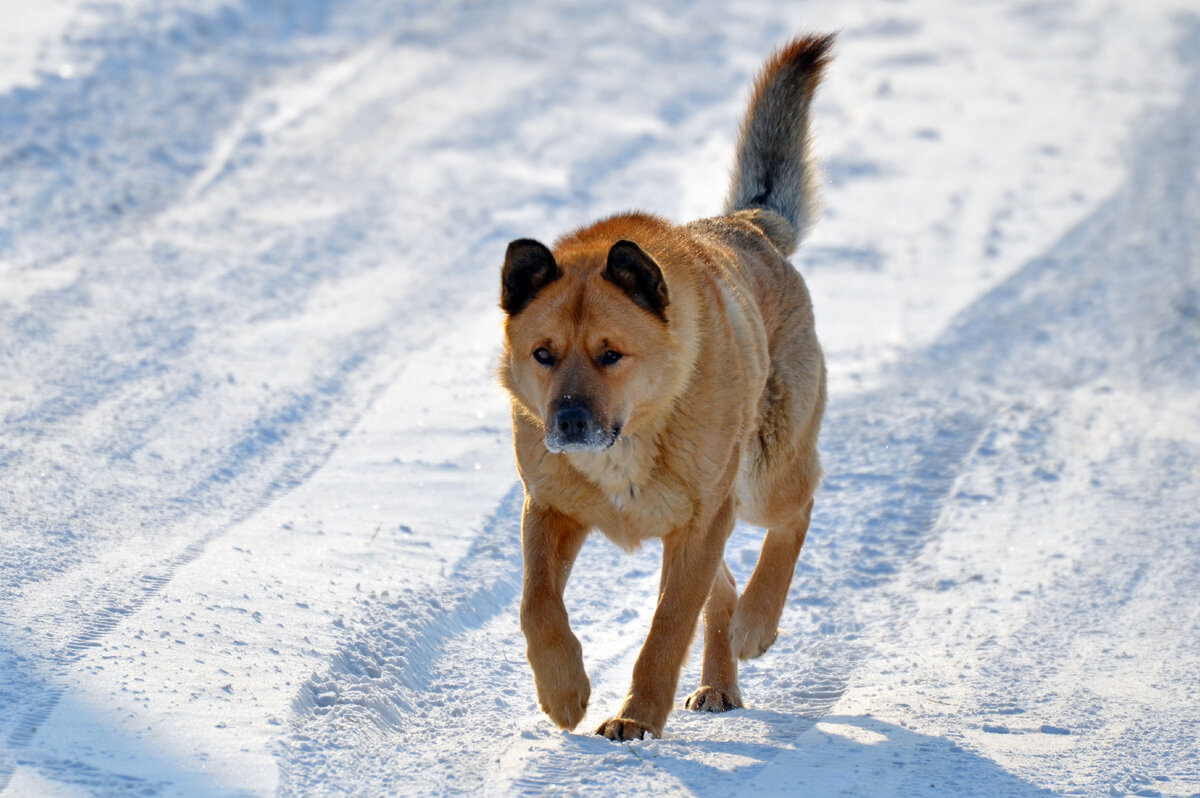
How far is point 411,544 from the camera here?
17.8 ft

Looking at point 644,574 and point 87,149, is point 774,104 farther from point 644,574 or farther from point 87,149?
point 87,149

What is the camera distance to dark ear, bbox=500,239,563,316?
434cm

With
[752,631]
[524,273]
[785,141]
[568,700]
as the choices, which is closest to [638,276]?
[524,273]

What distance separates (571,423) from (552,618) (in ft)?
2.30

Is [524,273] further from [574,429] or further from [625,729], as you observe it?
[625,729]

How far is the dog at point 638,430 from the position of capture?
13.7 ft

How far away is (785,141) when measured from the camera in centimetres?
621

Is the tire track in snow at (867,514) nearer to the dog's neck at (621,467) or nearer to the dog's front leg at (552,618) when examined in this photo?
the dog's front leg at (552,618)

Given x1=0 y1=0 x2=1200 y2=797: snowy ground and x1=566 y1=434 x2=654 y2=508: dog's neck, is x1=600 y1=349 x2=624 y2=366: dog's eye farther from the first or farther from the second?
x1=0 y1=0 x2=1200 y2=797: snowy ground

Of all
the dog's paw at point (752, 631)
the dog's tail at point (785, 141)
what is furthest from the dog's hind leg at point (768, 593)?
the dog's tail at point (785, 141)

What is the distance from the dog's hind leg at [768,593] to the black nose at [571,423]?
141cm

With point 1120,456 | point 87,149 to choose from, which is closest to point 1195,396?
point 1120,456

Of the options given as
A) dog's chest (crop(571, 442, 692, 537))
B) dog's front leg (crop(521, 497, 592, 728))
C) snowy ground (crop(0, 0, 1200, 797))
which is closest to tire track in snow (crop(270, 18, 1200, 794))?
snowy ground (crop(0, 0, 1200, 797))

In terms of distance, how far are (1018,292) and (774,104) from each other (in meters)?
4.04
